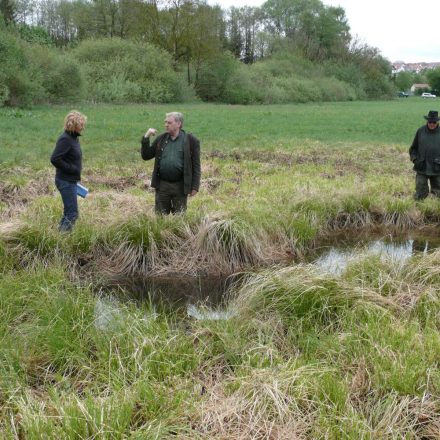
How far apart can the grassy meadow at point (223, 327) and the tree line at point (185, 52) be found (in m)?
21.4

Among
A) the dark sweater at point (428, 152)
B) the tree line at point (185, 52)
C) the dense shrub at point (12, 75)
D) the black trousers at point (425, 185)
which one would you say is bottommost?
the black trousers at point (425, 185)

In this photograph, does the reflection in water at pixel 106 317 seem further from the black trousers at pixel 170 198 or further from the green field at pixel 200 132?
the green field at pixel 200 132

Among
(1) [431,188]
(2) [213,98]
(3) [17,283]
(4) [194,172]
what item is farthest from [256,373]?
(2) [213,98]

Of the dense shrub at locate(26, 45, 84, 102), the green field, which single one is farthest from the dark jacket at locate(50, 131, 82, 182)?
the dense shrub at locate(26, 45, 84, 102)

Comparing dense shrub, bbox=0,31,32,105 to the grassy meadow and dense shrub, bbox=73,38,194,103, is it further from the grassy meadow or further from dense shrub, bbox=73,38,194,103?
the grassy meadow

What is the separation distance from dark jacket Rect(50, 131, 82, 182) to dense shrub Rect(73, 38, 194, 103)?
1268 inches

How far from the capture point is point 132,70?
41938 millimetres

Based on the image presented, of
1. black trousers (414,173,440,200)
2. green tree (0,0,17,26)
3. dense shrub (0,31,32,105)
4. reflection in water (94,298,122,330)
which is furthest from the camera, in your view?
green tree (0,0,17,26)

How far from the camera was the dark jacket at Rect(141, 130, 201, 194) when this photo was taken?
7045mm

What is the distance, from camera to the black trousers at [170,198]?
7.31 m

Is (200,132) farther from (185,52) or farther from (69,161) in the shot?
(185,52)

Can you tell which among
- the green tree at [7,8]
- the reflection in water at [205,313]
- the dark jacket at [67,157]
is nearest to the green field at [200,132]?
the dark jacket at [67,157]

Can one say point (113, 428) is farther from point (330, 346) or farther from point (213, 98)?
point (213, 98)

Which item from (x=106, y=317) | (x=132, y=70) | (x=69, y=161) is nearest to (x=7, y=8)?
(x=132, y=70)
